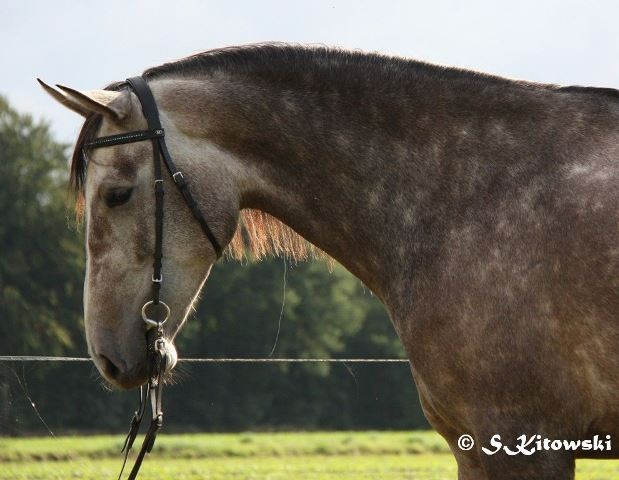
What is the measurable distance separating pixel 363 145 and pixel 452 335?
944mm

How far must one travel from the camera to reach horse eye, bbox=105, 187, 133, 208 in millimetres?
3812

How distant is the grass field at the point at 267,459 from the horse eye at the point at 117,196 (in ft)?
11.2

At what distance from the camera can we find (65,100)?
3.83 m

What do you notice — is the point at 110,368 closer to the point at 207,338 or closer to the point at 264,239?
the point at 264,239

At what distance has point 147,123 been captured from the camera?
388cm

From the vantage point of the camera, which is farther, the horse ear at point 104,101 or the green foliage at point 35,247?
the green foliage at point 35,247

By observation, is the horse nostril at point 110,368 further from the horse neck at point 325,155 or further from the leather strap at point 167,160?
the horse neck at point 325,155

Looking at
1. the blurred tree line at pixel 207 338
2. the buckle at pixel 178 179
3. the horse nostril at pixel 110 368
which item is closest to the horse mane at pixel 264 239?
the blurred tree line at pixel 207 338

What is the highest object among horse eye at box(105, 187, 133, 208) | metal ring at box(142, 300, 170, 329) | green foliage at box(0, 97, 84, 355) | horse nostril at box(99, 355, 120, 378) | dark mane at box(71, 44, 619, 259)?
dark mane at box(71, 44, 619, 259)

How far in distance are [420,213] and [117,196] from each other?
1268 millimetres

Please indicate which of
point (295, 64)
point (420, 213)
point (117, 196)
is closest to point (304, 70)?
point (295, 64)

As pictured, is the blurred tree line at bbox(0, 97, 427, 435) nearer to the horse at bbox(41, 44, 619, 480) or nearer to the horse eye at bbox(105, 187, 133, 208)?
the horse eye at bbox(105, 187, 133, 208)

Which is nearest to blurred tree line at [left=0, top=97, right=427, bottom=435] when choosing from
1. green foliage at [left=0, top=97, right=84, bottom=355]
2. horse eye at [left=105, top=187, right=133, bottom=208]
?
green foliage at [left=0, top=97, right=84, bottom=355]

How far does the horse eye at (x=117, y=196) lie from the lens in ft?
12.5
